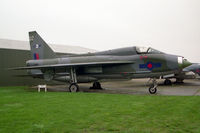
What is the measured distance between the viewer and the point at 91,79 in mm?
10672

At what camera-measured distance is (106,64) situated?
1017 centimetres

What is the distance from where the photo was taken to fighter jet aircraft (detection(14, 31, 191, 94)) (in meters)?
9.35

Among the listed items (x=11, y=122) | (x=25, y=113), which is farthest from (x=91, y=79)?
(x=11, y=122)

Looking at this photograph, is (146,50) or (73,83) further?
(73,83)

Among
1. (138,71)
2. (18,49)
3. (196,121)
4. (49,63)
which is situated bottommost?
(196,121)

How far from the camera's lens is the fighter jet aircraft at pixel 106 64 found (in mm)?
9352

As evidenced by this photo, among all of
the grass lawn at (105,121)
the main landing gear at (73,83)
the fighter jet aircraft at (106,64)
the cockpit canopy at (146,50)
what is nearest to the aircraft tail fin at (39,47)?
the fighter jet aircraft at (106,64)

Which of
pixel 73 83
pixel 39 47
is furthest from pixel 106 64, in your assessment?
pixel 39 47

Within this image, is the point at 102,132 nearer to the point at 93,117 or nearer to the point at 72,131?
the point at 72,131

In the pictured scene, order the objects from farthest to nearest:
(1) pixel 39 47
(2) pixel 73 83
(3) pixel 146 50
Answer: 1. (1) pixel 39 47
2. (2) pixel 73 83
3. (3) pixel 146 50

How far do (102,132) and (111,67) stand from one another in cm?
766

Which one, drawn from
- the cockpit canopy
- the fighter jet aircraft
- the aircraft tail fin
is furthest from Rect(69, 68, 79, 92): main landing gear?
the cockpit canopy

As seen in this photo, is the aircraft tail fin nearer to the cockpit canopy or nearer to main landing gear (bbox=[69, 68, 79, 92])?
main landing gear (bbox=[69, 68, 79, 92])

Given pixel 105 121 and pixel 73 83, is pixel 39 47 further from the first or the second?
pixel 105 121
